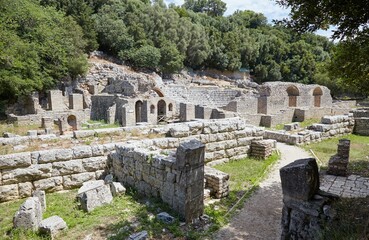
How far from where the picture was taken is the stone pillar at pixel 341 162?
839cm

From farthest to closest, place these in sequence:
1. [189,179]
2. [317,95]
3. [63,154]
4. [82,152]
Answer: [317,95], [82,152], [63,154], [189,179]

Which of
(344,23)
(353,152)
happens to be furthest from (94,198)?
(353,152)

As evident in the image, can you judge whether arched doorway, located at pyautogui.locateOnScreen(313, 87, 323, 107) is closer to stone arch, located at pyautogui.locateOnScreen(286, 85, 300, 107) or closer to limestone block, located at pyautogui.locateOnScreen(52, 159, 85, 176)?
stone arch, located at pyautogui.locateOnScreen(286, 85, 300, 107)

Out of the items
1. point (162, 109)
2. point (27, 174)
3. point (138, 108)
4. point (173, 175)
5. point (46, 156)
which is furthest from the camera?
point (162, 109)

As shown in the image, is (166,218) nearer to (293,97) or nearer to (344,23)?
(344,23)

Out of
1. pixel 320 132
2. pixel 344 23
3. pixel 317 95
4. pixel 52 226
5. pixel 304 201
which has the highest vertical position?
pixel 344 23

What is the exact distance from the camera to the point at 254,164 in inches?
384

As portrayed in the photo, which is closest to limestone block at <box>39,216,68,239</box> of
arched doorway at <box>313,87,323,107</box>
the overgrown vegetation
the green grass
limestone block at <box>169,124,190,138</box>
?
the overgrown vegetation

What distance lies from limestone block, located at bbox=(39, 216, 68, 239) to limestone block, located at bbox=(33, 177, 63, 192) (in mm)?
2032

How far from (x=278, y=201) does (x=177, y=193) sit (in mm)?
2983

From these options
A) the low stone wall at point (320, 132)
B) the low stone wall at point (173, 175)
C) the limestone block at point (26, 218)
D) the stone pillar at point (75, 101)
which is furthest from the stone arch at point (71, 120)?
the limestone block at point (26, 218)

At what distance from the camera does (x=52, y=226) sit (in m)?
4.89

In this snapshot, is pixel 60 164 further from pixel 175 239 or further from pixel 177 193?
pixel 175 239

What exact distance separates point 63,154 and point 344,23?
24.3ft
